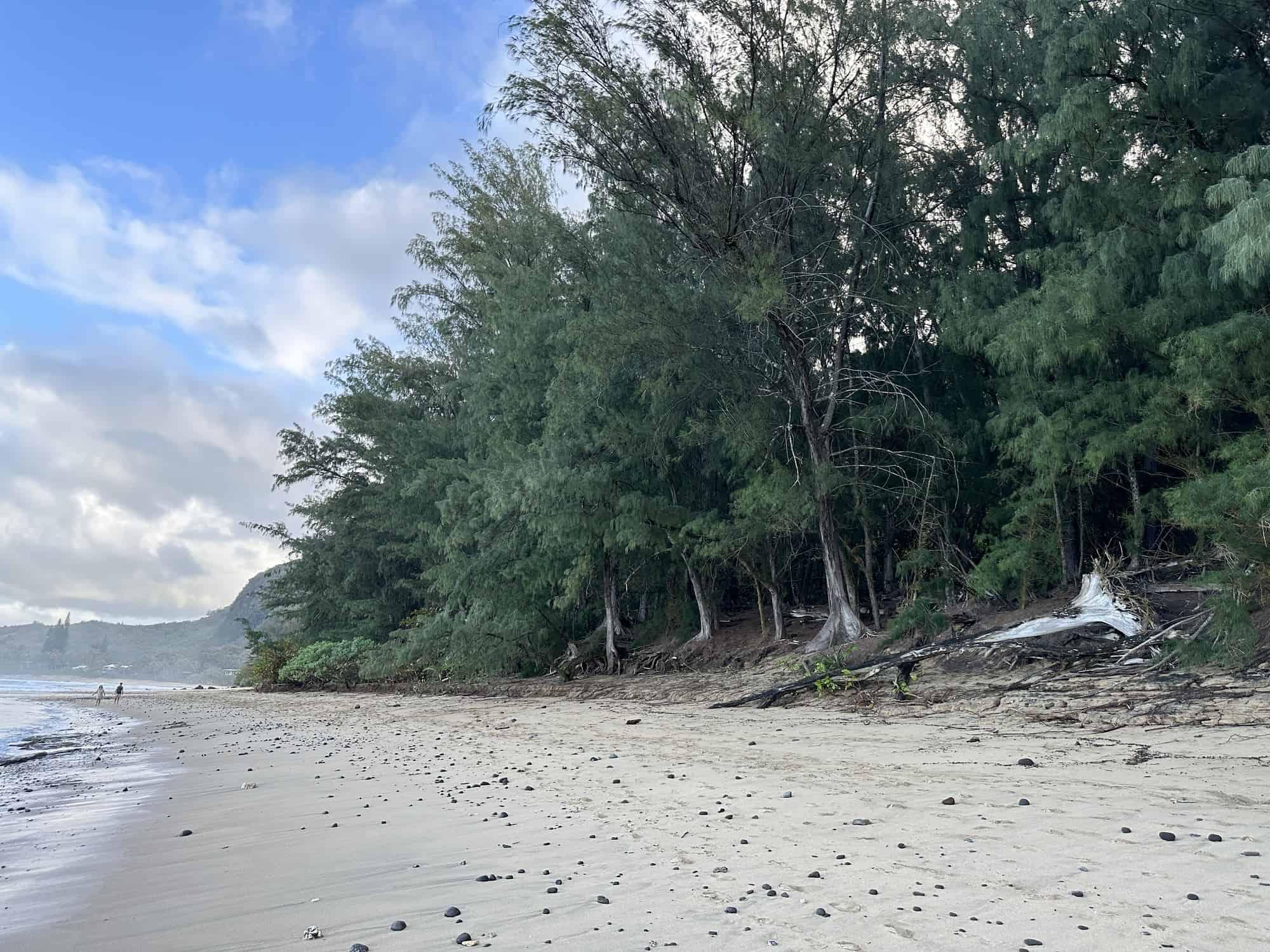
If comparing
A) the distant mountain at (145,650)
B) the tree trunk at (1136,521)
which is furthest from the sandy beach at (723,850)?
the distant mountain at (145,650)

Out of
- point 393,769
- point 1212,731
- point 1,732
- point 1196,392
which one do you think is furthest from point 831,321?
point 1,732

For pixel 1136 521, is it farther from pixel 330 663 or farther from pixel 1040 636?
pixel 330 663

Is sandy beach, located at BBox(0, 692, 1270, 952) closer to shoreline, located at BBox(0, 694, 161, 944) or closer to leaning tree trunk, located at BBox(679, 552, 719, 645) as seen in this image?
shoreline, located at BBox(0, 694, 161, 944)

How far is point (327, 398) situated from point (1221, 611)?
27.9 metres

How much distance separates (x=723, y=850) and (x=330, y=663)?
2511 centimetres

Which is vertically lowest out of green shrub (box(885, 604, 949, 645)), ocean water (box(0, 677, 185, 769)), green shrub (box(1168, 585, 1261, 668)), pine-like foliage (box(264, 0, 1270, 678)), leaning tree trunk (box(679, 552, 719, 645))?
ocean water (box(0, 677, 185, 769))

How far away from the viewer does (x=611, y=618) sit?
19469mm

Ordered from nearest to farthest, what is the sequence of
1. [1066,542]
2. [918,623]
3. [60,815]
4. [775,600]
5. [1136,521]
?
[60,815] < [1136,521] < [918,623] < [1066,542] < [775,600]

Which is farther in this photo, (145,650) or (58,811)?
(145,650)

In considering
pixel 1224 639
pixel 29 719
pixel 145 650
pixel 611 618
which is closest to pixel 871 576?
pixel 611 618

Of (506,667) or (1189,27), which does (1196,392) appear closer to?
(1189,27)

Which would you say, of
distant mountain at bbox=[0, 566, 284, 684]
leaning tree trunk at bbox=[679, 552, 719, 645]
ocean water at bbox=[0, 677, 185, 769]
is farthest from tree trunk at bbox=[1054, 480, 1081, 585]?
distant mountain at bbox=[0, 566, 284, 684]

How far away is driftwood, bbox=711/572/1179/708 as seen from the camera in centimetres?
1048

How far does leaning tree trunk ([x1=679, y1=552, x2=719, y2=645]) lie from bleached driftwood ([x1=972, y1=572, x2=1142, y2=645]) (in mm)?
7576
